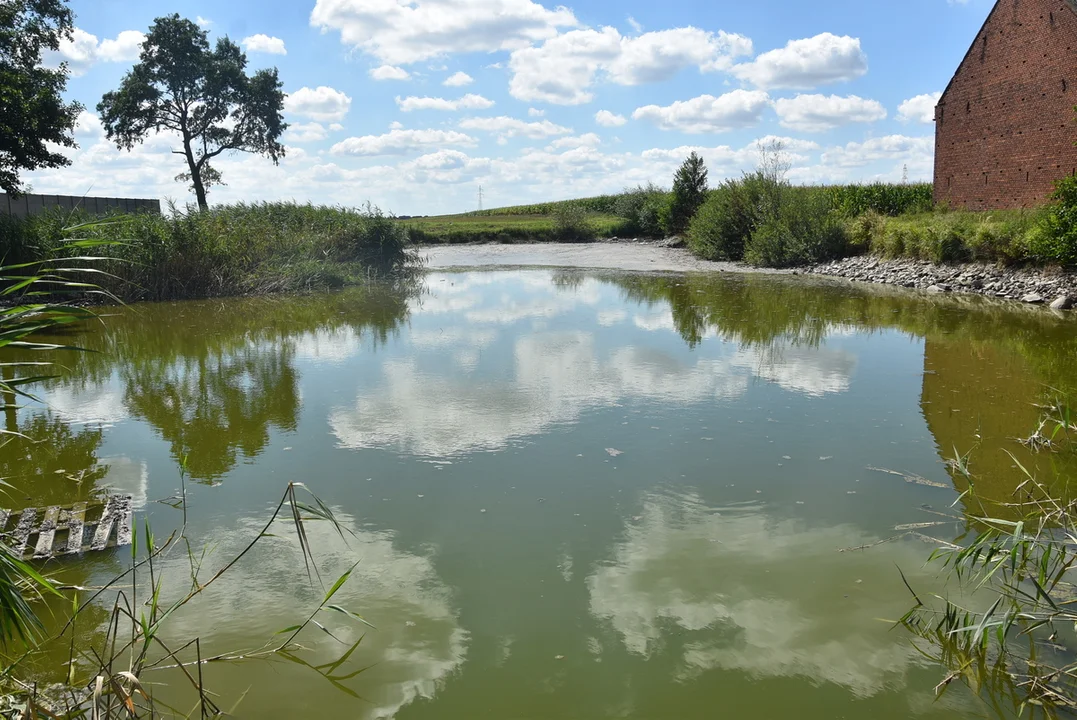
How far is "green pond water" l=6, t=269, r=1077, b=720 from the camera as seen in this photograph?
3617 millimetres

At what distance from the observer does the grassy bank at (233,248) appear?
17.3 meters

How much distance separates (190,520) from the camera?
5.40 metres

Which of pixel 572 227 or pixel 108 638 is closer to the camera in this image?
pixel 108 638

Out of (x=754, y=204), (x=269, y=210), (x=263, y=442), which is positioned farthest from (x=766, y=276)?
(x=263, y=442)

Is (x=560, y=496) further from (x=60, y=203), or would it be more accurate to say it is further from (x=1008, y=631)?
(x=60, y=203)

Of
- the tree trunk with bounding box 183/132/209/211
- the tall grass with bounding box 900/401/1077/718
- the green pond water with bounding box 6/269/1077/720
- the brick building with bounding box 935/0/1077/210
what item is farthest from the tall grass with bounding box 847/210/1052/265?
the tree trunk with bounding box 183/132/209/211

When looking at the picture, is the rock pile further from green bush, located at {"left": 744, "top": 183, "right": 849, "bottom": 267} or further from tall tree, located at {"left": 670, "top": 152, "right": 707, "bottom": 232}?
tall tree, located at {"left": 670, "top": 152, "right": 707, "bottom": 232}

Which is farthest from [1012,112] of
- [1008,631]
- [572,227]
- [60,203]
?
[60,203]

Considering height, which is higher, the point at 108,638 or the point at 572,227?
the point at 572,227

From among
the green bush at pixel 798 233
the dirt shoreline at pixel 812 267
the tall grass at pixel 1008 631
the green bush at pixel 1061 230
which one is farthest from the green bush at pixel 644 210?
the tall grass at pixel 1008 631

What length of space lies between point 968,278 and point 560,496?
1607 cm

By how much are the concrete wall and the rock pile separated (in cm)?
2021

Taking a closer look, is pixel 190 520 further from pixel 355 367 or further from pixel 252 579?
pixel 355 367

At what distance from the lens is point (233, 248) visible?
1991cm
